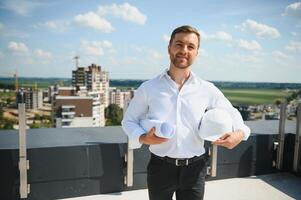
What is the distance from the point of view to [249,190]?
2852 mm

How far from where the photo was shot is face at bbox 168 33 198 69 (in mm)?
1246

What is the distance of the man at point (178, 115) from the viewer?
128 cm

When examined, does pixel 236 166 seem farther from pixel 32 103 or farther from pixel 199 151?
pixel 32 103

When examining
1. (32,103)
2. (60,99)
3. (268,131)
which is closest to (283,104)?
(268,131)

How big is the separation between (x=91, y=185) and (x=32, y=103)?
2757 inches

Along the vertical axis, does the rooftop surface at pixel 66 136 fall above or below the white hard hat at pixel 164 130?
below

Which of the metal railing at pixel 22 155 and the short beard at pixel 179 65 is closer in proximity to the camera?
the short beard at pixel 179 65

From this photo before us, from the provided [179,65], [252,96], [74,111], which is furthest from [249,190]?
[74,111]

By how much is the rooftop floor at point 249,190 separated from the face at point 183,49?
171 cm

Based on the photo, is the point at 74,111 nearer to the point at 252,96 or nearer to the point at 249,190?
the point at 252,96

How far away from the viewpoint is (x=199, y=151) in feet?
4.43

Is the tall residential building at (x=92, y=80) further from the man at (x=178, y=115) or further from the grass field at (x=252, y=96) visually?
the man at (x=178, y=115)

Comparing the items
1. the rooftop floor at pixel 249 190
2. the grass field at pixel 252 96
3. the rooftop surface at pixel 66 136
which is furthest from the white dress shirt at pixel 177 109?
the grass field at pixel 252 96

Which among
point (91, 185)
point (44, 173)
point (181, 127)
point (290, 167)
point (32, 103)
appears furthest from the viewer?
point (32, 103)
